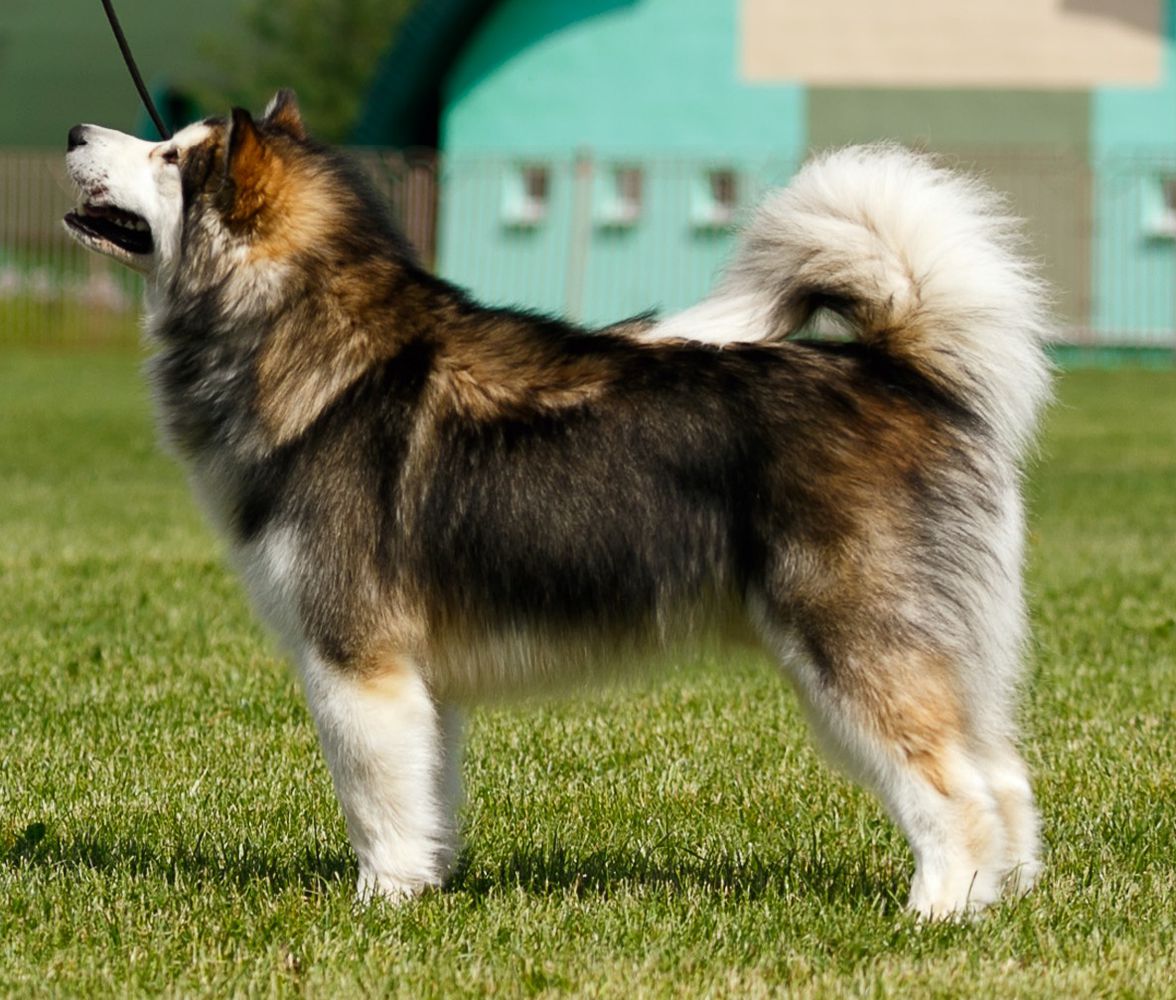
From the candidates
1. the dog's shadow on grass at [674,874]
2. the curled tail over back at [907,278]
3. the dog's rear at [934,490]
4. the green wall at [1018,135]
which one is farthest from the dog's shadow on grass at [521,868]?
the green wall at [1018,135]

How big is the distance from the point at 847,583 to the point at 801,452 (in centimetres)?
30

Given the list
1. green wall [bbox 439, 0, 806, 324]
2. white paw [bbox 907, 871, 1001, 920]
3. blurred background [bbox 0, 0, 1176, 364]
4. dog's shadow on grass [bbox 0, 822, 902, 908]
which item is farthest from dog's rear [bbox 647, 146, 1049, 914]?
green wall [bbox 439, 0, 806, 324]

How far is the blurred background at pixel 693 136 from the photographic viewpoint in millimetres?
24609

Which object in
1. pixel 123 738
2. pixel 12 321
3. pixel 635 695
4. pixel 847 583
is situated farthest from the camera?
pixel 12 321

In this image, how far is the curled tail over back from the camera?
4262mm

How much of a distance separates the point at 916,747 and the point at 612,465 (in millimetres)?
902

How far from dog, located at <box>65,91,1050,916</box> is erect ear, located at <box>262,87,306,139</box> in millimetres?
121

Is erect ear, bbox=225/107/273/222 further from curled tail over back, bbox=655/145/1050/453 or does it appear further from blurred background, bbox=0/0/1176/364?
blurred background, bbox=0/0/1176/364

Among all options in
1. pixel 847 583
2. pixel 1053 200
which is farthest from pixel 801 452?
pixel 1053 200

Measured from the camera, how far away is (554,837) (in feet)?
16.4

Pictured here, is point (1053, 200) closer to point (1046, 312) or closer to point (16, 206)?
point (16, 206)

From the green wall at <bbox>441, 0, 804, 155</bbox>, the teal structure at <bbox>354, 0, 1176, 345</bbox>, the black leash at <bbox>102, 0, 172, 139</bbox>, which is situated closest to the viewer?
the black leash at <bbox>102, 0, 172, 139</bbox>

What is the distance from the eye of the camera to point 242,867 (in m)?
4.75

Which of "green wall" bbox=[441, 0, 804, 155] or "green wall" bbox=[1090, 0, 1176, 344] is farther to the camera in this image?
"green wall" bbox=[441, 0, 804, 155]
